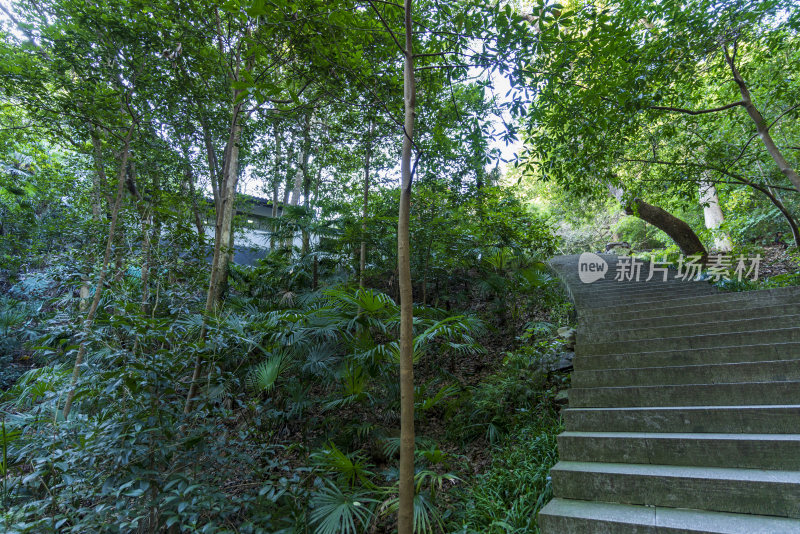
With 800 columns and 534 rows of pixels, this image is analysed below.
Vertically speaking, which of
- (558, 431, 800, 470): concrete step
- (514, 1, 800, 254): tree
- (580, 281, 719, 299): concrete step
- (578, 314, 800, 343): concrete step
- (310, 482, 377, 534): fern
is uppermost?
(514, 1, 800, 254): tree

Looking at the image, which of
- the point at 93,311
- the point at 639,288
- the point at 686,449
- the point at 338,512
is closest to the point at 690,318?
the point at 639,288

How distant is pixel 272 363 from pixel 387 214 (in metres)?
3.66

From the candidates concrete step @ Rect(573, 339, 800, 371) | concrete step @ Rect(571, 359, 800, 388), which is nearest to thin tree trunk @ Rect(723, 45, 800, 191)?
concrete step @ Rect(573, 339, 800, 371)

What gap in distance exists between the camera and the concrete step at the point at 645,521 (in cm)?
161

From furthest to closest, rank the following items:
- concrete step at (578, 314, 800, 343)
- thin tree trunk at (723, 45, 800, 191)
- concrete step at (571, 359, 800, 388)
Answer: thin tree trunk at (723, 45, 800, 191), concrete step at (578, 314, 800, 343), concrete step at (571, 359, 800, 388)

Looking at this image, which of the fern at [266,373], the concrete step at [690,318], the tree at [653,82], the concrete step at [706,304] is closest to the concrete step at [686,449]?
the concrete step at [690,318]

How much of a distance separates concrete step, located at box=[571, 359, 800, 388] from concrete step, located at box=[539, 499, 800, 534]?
4.16ft

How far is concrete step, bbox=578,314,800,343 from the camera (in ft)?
10.8

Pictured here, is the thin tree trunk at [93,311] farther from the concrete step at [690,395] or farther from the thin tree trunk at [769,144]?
the thin tree trunk at [769,144]

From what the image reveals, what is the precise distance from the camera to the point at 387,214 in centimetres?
654

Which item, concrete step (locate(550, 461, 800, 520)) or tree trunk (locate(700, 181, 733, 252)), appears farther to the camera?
tree trunk (locate(700, 181, 733, 252))

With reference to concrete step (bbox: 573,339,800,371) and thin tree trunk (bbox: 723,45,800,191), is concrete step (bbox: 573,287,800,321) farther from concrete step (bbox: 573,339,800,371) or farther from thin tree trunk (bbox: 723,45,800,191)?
thin tree trunk (bbox: 723,45,800,191)

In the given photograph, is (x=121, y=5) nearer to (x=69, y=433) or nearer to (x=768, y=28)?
(x=69, y=433)

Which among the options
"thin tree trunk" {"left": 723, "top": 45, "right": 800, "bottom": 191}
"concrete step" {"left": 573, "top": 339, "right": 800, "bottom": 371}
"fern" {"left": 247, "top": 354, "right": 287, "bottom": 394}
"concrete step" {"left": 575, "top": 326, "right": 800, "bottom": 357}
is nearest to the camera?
"concrete step" {"left": 573, "top": 339, "right": 800, "bottom": 371}
